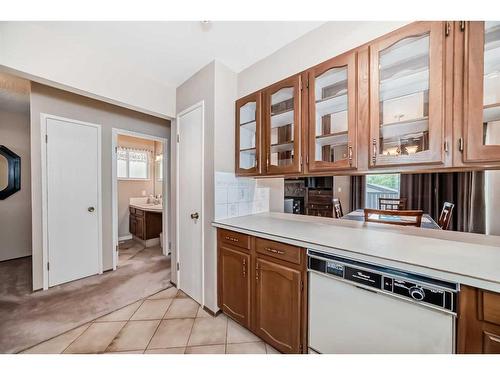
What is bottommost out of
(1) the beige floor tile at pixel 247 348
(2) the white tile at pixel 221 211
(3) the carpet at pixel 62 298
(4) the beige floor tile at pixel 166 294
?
(4) the beige floor tile at pixel 166 294

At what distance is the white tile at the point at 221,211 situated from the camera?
72.3 inches

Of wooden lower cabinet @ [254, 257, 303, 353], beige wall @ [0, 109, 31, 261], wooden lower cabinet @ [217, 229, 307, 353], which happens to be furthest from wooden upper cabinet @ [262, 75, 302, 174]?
beige wall @ [0, 109, 31, 261]

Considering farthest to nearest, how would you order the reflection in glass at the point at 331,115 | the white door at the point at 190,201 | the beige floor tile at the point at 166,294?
the beige floor tile at the point at 166,294 → the white door at the point at 190,201 → the reflection in glass at the point at 331,115

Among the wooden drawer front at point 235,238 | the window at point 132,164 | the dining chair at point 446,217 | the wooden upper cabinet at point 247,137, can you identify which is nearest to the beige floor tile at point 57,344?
the wooden drawer front at point 235,238

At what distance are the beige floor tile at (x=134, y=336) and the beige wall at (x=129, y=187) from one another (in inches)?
110

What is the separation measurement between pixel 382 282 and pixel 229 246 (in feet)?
3.55

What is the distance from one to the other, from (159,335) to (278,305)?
99 cm

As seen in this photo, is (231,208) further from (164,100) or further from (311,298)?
(164,100)

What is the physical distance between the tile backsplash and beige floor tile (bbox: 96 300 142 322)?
118 centimetres

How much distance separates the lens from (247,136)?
1.97 metres

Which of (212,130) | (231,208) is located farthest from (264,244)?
(212,130)

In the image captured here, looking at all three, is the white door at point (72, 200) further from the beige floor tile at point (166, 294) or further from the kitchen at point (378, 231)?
the kitchen at point (378, 231)

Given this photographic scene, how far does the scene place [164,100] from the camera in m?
2.21

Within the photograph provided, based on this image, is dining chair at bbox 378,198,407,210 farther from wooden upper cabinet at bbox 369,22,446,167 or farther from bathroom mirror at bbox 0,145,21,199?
bathroom mirror at bbox 0,145,21,199
